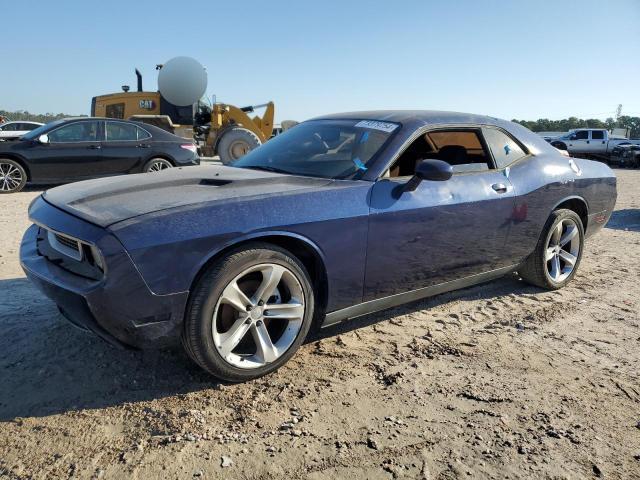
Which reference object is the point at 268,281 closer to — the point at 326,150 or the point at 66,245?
the point at 66,245

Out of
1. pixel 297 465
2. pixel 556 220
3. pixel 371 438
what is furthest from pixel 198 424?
pixel 556 220

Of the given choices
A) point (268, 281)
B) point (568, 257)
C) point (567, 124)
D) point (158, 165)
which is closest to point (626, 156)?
point (158, 165)

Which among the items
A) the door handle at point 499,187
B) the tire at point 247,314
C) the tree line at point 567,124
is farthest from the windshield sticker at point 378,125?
the tree line at point 567,124

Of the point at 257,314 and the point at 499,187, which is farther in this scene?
the point at 499,187

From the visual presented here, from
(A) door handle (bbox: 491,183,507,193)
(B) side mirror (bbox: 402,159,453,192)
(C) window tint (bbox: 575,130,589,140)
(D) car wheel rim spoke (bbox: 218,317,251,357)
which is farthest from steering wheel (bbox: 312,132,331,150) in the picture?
(C) window tint (bbox: 575,130,589,140)

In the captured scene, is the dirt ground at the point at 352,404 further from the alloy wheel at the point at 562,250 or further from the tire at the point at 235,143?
the tire at the point at 235,143

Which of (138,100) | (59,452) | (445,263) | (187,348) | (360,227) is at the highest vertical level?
(138,100)

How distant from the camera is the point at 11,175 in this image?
28.6ft

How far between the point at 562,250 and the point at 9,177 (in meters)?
8.78

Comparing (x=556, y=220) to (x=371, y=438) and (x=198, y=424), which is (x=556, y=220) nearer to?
(x=371, y=438)

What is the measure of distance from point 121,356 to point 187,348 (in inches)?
25.6

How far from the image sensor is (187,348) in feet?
8.04

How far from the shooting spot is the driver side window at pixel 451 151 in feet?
11.9

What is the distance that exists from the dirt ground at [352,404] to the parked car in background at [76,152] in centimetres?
589
